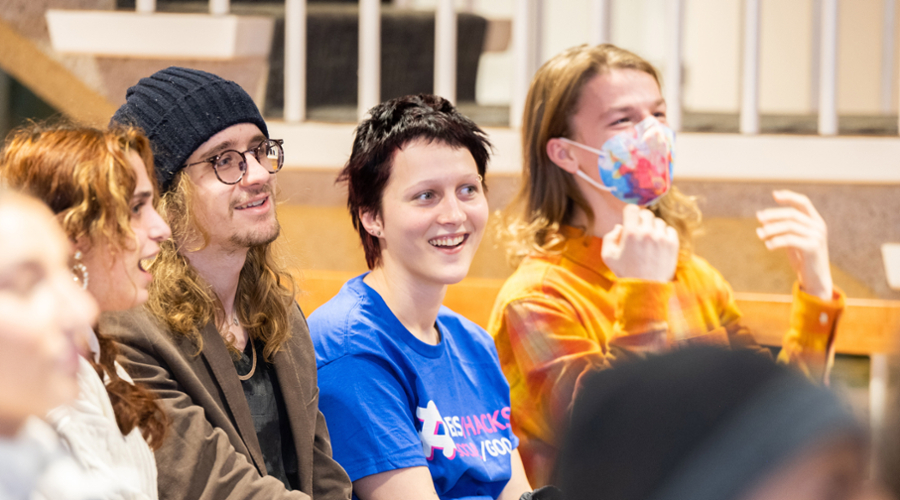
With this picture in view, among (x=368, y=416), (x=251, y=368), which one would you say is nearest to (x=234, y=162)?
(x=251, y=368)

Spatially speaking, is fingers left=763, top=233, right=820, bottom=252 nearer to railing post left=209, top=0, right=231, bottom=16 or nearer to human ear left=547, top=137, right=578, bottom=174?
human ear left=547, top=137, right=578, bottom=174

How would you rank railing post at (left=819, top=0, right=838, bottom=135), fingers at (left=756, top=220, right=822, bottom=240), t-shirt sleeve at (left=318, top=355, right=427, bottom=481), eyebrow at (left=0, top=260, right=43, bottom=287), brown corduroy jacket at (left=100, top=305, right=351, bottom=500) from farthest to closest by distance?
1. railing post at (left=819, top=0, right=838, bottom=135)
2. fingers at (left=756, top=220, right=822, bottom=240)
3. t-shirt sleeve at (left=318, top=355, right=427, bottom=481)
4. brown corduroy jacket at (left=100, top=305, right=351, bottom=500)
5. eyebrow at (left=0, top=260, right=43, bottom=287)

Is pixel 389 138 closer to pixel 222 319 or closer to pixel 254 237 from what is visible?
pixel 254 237

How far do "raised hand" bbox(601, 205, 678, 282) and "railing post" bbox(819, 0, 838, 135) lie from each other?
1.08 meters

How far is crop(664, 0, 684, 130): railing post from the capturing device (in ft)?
8.17

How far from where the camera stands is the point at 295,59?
8.38 ft

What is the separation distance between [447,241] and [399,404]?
1.04 feet

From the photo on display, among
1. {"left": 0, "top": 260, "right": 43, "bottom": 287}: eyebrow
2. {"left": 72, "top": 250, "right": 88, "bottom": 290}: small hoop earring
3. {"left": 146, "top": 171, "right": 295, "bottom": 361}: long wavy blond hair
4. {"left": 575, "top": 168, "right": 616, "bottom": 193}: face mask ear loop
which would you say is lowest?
{"left": 146, "top": 171, "right": 295, "bottom": 361}: long wavy blond hair

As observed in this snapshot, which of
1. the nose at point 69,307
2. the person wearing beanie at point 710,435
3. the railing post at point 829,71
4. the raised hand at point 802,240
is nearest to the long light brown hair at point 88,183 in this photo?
the nose at point 69,307

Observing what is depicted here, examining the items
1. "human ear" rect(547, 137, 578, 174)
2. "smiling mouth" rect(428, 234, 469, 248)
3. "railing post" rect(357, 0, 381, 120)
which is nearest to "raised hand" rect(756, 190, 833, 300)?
"human ear" rect(547, 137, 578, 174)

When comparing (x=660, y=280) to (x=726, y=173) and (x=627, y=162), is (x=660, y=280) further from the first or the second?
(x=726, y=173)

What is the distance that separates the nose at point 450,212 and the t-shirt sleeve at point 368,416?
282mm

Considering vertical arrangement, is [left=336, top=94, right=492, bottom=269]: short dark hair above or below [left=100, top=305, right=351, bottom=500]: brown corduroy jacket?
above

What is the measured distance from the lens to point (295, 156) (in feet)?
8.55
